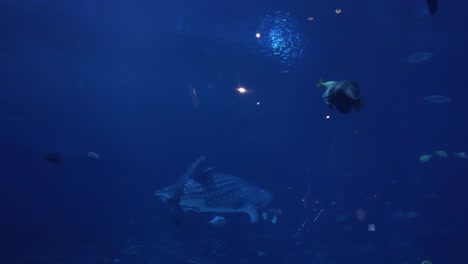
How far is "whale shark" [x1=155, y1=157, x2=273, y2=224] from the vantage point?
28.8ft

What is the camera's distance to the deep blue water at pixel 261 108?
40.2 ft

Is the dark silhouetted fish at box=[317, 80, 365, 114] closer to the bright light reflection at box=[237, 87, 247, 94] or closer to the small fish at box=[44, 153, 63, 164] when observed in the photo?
the small fish at box=[44, 153, 63, 164]

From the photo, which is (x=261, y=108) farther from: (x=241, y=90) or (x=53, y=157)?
(x=53, y=157)

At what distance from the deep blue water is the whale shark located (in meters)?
4.60

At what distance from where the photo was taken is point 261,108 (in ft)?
66.4

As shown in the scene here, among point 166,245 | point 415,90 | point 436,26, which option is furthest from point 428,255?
point 166,245

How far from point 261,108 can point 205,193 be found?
11.8 metres

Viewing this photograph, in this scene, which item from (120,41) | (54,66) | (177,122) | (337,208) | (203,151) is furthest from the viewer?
(203,151)

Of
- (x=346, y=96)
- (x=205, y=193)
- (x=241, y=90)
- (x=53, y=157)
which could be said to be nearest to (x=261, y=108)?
(x=241, y=90)

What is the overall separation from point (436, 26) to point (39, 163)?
46.7 meters

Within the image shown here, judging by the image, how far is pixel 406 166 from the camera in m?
24.8

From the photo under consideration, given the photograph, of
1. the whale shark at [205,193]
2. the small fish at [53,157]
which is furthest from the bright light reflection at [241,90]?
the small fish at [53,157]

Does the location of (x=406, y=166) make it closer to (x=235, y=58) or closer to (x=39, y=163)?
(x=235, y=58)

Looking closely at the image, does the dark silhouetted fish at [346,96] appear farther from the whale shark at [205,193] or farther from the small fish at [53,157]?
the small fish at [53,157]
